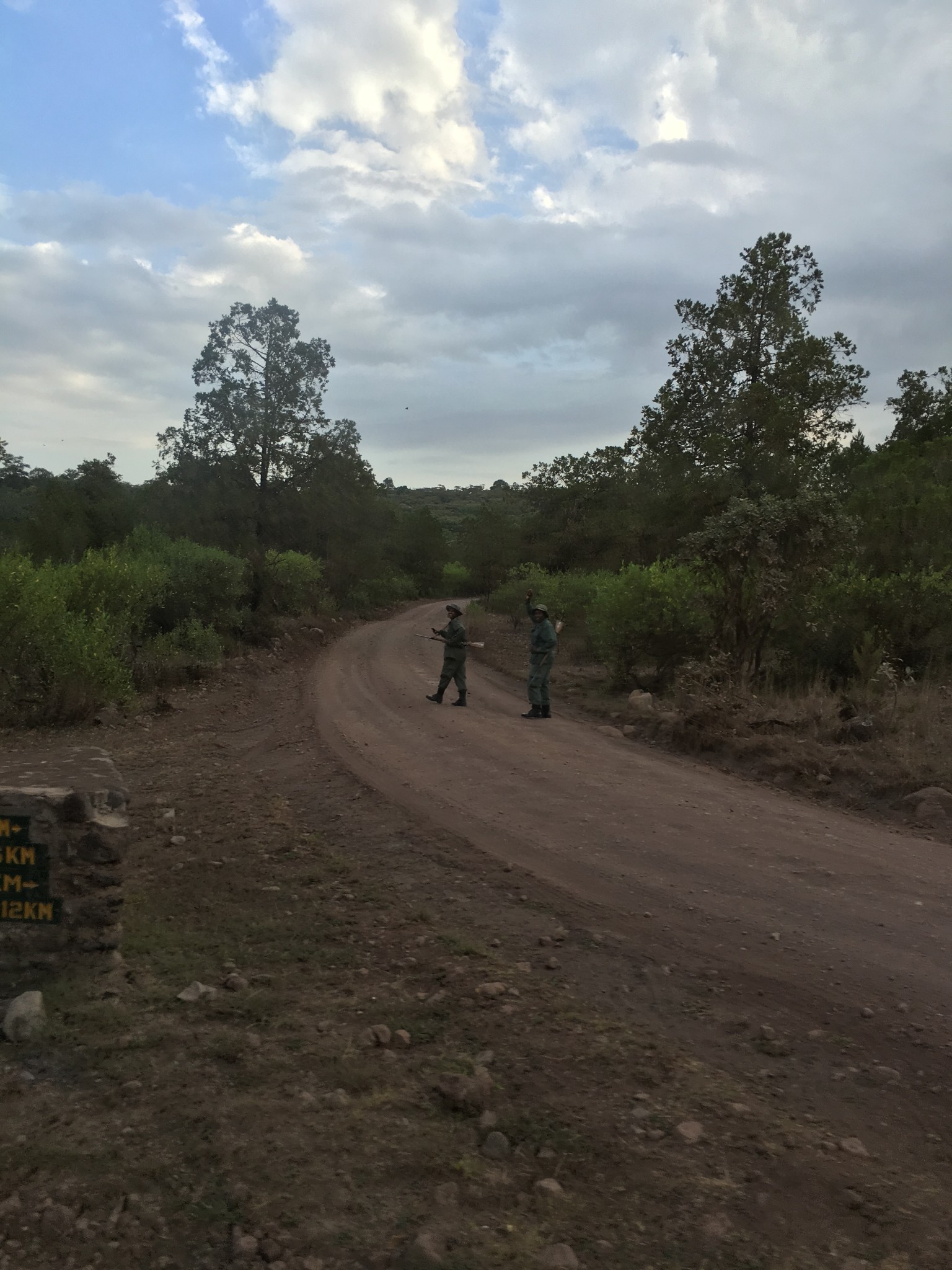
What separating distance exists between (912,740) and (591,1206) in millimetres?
8031

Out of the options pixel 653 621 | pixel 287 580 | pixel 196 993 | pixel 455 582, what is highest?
pixel 455 582

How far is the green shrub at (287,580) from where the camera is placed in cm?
2581

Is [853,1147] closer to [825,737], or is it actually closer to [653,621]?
[825,737]

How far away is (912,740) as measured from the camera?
9531mm

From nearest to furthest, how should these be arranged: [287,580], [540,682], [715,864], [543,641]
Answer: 1. [715,864]
2. [540,682]
3. [543,641]
4. [287,580]

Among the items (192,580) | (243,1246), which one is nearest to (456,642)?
(192,580)

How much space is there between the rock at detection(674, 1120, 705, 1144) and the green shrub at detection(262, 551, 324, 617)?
23166 mm

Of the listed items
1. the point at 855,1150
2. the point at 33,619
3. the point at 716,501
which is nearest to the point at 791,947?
the point at 855,1150

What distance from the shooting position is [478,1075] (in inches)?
143

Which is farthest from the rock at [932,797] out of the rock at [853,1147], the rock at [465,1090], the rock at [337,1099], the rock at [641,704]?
the rock at [337,1099]

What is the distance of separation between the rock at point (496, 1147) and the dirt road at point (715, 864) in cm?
164

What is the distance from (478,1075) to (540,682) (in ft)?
31.7

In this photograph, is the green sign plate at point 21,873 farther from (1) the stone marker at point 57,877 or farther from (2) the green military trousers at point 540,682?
(2) the green military trousers at point 540,682

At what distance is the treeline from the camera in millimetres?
12914
